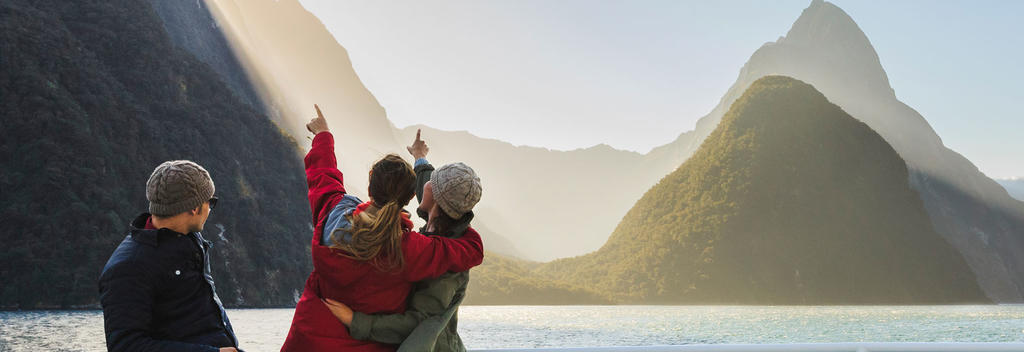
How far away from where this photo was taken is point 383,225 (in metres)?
1.99

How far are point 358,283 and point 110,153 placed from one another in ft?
253

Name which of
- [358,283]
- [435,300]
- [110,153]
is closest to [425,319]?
[435,300]

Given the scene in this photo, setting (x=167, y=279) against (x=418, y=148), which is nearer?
(x=167, y=279)

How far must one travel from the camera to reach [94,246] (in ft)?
201

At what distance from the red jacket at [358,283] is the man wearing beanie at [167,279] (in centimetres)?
23

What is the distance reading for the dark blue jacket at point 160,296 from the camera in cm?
178

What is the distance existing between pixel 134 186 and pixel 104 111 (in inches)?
359

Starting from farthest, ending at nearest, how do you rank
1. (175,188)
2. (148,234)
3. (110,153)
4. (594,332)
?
(110,153) → (594,332) → (175,188) → (148,234)

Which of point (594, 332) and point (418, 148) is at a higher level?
point (418, 148)

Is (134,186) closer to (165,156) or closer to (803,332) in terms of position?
(165,156)

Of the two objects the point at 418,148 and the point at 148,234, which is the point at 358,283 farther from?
the point at 418,148

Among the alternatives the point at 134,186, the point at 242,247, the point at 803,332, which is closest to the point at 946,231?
the point at 803,332

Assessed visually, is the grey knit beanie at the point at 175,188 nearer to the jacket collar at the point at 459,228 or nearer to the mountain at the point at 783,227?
the jacket collar at the point at 459,228

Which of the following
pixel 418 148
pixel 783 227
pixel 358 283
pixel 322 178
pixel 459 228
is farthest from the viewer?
pixel 783 227
